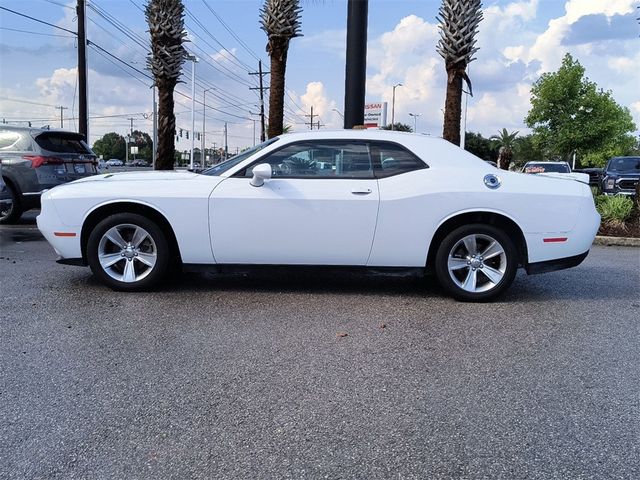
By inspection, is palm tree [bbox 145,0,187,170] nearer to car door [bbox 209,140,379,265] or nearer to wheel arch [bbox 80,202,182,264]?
wheel arch [bbox 80,202,182,264]

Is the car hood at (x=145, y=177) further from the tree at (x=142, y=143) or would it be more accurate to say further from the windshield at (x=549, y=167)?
the tree at (x=142, y=143)

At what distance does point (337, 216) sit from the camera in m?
5.24

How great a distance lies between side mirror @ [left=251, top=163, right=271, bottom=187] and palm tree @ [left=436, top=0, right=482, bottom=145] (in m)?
8.39

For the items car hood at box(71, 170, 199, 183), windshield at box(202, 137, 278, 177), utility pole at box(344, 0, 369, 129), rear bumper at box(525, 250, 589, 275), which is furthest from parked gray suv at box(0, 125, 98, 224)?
rear bumper at box(525, 250, 589, 275)

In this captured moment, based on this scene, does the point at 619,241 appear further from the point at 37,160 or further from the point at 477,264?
the point at 37,160

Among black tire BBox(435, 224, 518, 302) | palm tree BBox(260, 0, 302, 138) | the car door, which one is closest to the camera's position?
the car door

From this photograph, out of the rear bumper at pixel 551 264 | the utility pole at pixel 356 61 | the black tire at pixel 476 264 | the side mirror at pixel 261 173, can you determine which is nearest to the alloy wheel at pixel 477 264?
the black tire at pixel 476 264

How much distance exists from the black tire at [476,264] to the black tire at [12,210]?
7761 mm

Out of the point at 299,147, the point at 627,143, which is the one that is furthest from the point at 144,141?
the point at 299,147

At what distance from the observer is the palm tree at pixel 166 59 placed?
1500 cm

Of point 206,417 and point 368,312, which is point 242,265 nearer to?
point 368,312

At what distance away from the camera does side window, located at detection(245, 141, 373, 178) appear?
17.6 ft

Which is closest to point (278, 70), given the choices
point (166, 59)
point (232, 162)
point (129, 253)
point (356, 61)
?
point (166, 59)

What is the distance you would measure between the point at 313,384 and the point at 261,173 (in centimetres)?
225
